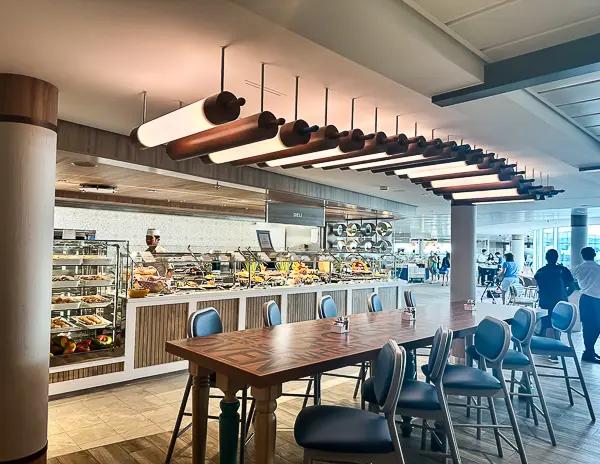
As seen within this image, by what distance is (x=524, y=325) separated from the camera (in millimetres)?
3701

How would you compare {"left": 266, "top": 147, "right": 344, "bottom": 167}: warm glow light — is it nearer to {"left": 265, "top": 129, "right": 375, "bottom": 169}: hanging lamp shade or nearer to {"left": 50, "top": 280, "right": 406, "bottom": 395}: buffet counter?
{"left": 265, "top": 129, "right": 375, "bottom": 169}: hanging lamp shade

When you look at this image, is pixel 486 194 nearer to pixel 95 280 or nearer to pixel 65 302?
pixel 95 280

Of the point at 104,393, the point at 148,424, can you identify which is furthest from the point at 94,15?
the point at 104,393

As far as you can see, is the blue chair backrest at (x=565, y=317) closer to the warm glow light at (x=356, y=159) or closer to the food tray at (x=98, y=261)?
the warm glow light at (x=356, y=159)

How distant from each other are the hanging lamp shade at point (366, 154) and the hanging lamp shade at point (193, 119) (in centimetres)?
104

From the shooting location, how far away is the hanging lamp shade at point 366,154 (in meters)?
2.93

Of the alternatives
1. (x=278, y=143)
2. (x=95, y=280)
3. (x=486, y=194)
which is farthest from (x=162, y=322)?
(x=486, y=194)

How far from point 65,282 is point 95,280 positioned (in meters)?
0.33

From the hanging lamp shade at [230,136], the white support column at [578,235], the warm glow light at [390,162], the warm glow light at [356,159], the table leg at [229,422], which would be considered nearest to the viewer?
the hanging lamp shade at [230,136]

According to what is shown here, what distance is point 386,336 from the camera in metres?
3.20

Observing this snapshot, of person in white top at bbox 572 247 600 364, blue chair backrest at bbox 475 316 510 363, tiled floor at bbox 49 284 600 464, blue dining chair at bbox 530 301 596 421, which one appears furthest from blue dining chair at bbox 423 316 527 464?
person in white top at bbox 572 247 600 364

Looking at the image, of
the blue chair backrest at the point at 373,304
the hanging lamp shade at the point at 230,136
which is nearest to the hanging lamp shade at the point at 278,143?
the hanging lamp shade at the point at 230,136

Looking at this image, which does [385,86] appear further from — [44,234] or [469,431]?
[469,431]

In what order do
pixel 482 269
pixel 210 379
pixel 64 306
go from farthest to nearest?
pixel 482 269, pixel 64 306, pixel 210 379
